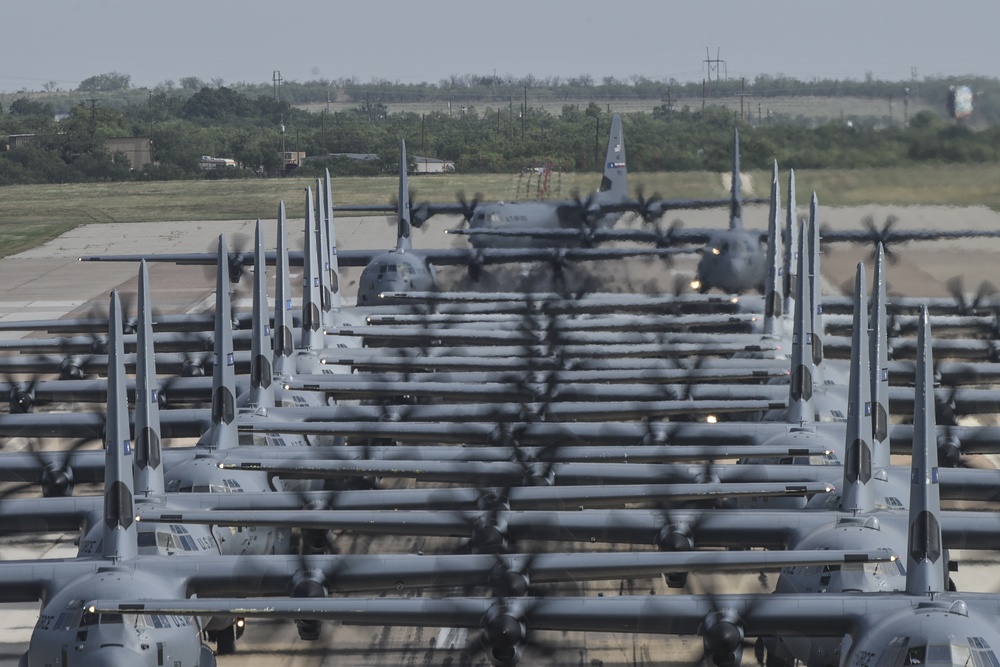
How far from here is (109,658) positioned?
23922 millimetres

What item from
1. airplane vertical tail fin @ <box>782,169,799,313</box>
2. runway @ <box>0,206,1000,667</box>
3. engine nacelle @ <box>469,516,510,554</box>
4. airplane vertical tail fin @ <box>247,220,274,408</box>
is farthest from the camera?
airplane vertical tail fin @ <box>782,169,799,313</box>

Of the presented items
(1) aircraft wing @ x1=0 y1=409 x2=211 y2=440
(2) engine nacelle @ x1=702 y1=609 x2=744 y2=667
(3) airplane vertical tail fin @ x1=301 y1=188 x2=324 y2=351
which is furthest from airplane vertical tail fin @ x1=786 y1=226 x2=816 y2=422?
(3) airplane vertical tail fin @ x1=301 y1=188 x2=324 y2=351

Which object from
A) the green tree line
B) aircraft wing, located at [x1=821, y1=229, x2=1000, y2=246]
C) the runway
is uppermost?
the green tree line

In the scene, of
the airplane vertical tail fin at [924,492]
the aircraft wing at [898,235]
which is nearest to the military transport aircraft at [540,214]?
the aircraft wing at [898,235]

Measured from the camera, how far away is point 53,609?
2498 centimetres

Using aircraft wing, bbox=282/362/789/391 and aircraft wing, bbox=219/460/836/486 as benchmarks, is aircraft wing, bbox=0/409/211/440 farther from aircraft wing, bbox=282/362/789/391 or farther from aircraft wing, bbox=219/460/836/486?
aircraft wing, bbox=219/460/836/486

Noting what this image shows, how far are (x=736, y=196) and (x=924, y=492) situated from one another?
49310 mm

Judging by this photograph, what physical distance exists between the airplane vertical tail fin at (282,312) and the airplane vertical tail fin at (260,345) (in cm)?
293

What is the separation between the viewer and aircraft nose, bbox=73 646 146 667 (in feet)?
78.3

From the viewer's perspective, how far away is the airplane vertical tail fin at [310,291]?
48.1 meters

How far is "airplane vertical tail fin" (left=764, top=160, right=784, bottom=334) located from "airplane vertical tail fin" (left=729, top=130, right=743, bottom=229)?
1621 cm

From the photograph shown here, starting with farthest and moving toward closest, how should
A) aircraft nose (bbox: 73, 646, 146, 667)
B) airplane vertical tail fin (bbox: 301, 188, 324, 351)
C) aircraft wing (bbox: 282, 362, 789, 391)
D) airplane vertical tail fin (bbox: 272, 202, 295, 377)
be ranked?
airplane vertical tail fin (bbox: 301, 188, 324, 351) → aircraft wing (bbox: 282, 362, 789, 391) → airplane vertical tail fin (bbox: 272, 202, 295, 377) → aircraft nose (bbox: 73, 646, 146, 667)

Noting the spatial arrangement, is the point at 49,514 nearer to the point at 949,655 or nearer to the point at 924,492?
the point at 924,492

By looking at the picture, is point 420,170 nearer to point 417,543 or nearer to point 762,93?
point 762,93
